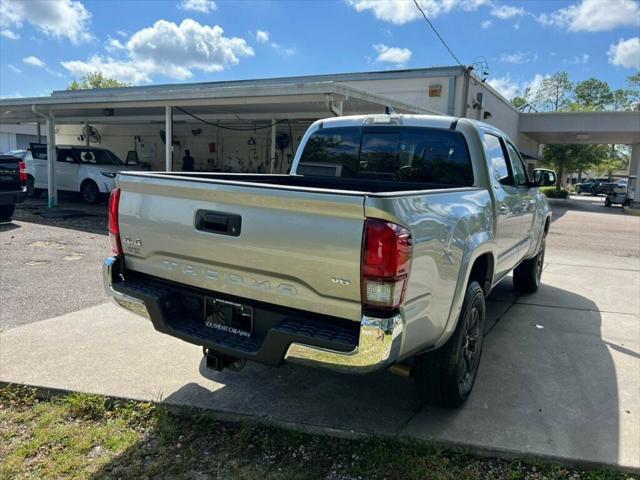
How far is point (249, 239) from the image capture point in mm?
2619

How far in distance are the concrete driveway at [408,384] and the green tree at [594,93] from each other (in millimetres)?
71094

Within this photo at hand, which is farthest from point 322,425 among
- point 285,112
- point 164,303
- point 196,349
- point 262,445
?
point 285,112

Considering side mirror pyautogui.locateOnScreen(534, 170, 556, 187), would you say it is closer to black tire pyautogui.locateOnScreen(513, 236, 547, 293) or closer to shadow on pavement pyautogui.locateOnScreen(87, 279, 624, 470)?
black tire pyautogui.locateOnScreen(513, 236, 547, 293)

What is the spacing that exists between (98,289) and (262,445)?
13.4 ft

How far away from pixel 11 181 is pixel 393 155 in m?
9.54

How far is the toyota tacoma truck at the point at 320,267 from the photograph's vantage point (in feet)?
7.65

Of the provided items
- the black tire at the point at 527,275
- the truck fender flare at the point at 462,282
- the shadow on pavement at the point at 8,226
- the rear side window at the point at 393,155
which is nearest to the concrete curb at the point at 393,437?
the truck fender flare at the point at 462,282

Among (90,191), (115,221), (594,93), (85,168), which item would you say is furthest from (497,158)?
(594,93)

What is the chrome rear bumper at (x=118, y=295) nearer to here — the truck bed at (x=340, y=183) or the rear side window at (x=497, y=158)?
the truck bed at (x=340, y=183)

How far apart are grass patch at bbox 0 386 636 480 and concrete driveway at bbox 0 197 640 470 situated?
115mm

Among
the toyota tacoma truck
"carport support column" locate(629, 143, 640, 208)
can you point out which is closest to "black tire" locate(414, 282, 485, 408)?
the toyota tacoma truck

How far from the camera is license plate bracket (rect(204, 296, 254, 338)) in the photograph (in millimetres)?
2777

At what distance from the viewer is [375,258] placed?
229cm

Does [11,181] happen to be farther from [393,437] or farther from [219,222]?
[393,437]
